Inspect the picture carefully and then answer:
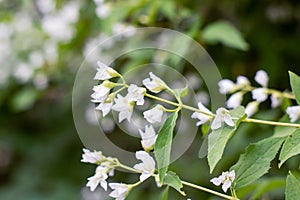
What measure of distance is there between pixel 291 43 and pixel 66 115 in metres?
1.00

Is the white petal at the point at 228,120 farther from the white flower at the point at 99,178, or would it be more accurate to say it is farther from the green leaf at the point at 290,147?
the white flower at the point at 99,178

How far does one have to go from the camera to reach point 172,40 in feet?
5.06

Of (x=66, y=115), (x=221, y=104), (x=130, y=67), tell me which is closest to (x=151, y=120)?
(x=221, y=104)

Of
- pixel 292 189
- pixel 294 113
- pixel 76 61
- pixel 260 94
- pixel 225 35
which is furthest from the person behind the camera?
pixel 76 61

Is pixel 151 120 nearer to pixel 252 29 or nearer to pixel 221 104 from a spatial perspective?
pixel 221 104

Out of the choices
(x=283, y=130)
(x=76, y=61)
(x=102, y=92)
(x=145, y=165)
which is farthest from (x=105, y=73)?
(x=76, y=61)

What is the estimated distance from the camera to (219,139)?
0.77 m

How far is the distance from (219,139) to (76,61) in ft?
4.51

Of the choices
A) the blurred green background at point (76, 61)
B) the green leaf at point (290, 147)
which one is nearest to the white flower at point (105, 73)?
the green leaf at point (290, 147)

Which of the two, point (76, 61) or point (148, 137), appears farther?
point (76, 61)

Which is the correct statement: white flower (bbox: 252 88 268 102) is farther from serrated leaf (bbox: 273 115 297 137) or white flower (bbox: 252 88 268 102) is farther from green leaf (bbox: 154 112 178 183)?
green leaf (bbox: 154 112 178 183)

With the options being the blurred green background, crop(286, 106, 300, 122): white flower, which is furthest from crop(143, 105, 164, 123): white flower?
the blurred green background

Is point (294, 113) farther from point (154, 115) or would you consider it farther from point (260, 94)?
point (154, 115)

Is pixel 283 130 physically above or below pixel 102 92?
below
